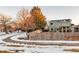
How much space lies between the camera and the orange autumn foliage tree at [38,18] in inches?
85.2

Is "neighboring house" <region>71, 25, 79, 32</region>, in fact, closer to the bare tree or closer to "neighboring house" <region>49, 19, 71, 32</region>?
"neighboring house" <region>49, 19, 71, 32</region>

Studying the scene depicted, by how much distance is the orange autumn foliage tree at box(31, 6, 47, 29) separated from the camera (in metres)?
2.16

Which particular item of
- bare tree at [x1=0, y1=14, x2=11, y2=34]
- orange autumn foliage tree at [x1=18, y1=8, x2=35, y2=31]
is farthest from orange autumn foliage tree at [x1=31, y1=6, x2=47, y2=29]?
bare tree at [x1=0, y1=14, x2=11, y2=34]

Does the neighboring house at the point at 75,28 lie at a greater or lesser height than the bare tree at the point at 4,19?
lesser

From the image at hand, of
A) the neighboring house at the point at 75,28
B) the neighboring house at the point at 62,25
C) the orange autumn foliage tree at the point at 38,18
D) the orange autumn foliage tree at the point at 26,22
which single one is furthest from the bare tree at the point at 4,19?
the neighboring house at the point at 75,28

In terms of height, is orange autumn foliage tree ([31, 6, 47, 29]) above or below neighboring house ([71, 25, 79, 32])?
above

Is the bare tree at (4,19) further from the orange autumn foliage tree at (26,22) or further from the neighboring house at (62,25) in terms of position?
the neighboring house at (62,25)

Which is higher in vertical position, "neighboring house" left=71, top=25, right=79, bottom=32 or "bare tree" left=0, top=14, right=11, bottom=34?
"bare tree" left=0, top=14, right=11, bottom=34

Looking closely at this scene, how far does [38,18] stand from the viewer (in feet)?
7.13

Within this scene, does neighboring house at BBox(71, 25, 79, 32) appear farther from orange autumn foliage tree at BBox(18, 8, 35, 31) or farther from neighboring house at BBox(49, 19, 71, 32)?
orange autumn foliage tree at BBox(18, 8, 35, 31)

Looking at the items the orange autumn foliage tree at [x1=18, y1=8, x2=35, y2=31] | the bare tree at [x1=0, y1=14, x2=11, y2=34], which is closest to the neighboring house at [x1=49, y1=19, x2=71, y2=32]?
the orange autumn foliage tree at [x1=18, y1=8, x2=35, y2=31]
